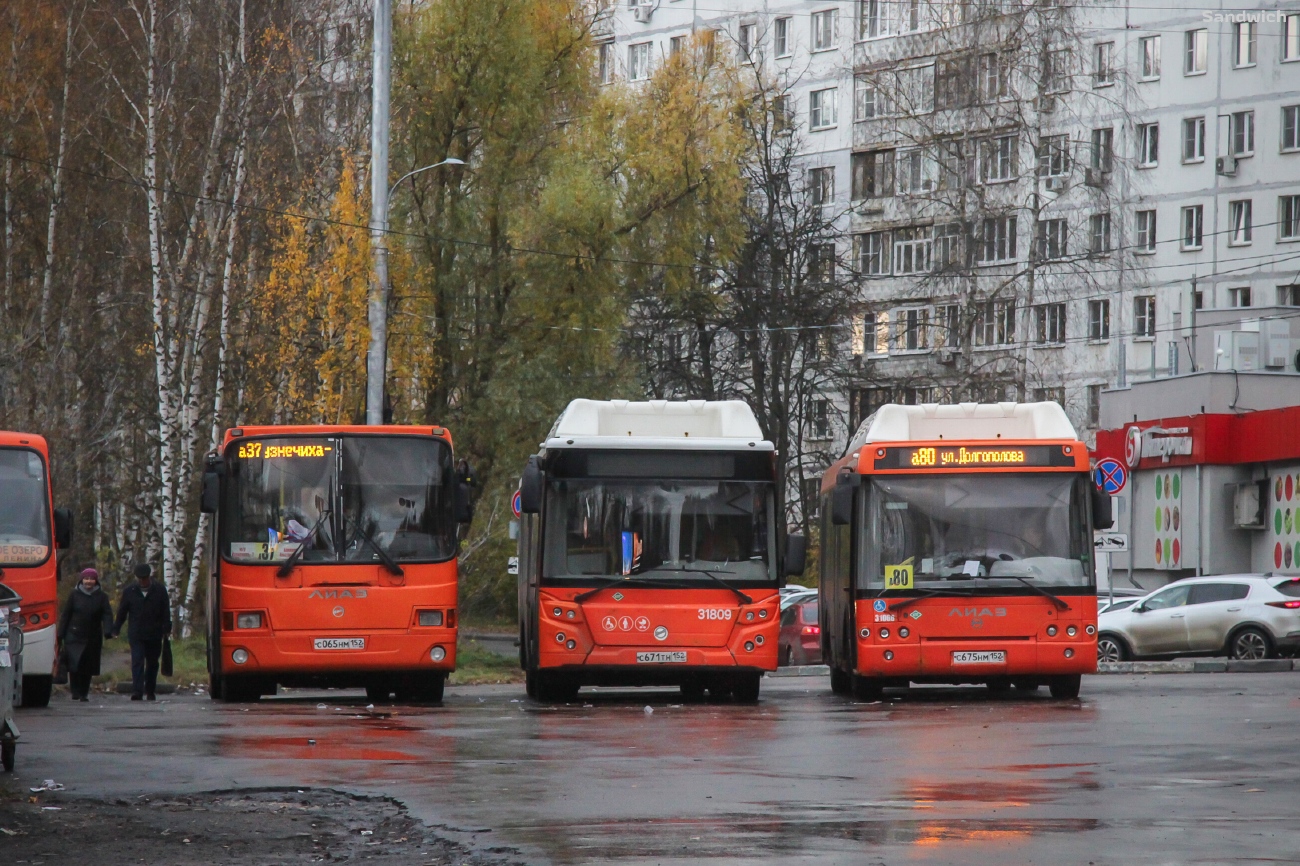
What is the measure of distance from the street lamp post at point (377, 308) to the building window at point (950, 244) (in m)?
24.2

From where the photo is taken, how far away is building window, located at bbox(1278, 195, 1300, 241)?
7069 centimetres

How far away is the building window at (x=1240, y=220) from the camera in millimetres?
71812

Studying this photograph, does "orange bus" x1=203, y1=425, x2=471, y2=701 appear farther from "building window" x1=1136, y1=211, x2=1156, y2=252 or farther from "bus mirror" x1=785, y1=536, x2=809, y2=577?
"building window" x1=1136, y1=211, x2=1156, y2=252

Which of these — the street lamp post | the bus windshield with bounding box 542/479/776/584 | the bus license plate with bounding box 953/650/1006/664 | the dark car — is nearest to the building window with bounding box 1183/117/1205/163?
the dark car

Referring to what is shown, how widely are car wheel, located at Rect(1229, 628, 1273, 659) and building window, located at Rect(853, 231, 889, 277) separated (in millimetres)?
43131

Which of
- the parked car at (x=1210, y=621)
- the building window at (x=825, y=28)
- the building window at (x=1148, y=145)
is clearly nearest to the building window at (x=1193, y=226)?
the building window at (x=1148, y=145)

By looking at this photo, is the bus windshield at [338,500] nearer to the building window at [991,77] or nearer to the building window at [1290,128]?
the building window at [991,77]

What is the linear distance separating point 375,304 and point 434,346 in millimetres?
8381

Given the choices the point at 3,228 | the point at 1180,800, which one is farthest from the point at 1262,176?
the point at 1180,800

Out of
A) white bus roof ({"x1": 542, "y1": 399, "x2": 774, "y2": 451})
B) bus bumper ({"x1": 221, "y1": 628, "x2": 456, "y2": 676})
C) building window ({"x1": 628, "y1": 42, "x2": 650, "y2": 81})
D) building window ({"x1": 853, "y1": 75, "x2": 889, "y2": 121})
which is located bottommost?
bus bumper ({"x1": 221, "y1": 628, "x2": 456, "y2": 676})

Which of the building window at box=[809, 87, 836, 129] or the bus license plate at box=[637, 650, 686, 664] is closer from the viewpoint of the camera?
the bus license plate at box=[637, 650, 686, 664]

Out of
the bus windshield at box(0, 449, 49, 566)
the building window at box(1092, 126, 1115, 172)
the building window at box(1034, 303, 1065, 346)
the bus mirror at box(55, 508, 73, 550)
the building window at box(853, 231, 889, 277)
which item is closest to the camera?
the bus windshield at box(0, 449, 49, 566)

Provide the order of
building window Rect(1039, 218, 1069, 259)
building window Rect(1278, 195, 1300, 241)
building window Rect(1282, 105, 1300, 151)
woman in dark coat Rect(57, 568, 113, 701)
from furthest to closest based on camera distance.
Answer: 1. building window Rect(1282, 105, 1300, 151)
2. building window Rect(1278, 195, 1300, 241)
3. building window Rect(1039, 218, 1069, 259)
4. woman in dark coat Rect(57, 568, 113, 701)

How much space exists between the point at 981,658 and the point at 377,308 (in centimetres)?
1457
